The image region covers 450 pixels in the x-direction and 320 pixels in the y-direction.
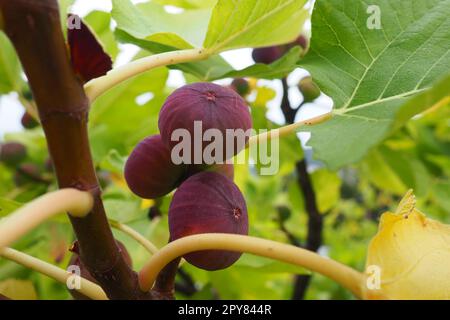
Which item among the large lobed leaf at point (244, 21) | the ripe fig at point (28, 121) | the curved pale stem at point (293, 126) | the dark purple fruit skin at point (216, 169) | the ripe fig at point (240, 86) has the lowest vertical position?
the ripe fig at point (28, 121)

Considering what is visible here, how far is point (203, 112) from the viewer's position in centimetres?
63

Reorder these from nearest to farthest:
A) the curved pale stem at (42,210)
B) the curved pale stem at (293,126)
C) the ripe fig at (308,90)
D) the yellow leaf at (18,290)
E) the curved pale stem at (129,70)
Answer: the curved pale stem at (42,210)
the curved pale stem at (129,70)
the curved pale stem at (293,126)
the yellow leaf at (18,290)
the ripe fig at (308,90)

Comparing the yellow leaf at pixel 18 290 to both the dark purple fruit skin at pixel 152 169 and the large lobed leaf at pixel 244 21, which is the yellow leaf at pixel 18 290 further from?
the large lobed leaf at pixel 244 21

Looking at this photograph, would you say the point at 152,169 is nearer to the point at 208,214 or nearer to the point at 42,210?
the point at 208,214

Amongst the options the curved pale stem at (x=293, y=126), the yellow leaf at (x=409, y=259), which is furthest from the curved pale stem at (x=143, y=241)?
the yellow leaf at (x=409, y=259)

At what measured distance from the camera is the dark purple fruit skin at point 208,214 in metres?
0.60

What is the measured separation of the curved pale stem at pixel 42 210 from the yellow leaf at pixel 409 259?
25 cm

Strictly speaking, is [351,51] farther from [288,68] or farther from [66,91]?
[66,91]

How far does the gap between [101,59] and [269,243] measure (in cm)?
22

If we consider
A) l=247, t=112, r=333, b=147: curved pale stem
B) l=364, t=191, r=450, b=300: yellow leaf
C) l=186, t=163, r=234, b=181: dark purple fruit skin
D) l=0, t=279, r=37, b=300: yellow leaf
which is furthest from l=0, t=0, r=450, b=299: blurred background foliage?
l=364, t=191, r=450, b=300: yellow leaf

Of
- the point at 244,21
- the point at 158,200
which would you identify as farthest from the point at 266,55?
the point at 244,21

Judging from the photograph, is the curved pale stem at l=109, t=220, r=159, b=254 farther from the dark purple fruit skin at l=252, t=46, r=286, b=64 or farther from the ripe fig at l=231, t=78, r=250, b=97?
the ripe fig at l=231, t=78, r=250, b=97

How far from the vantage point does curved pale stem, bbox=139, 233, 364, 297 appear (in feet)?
1.50
